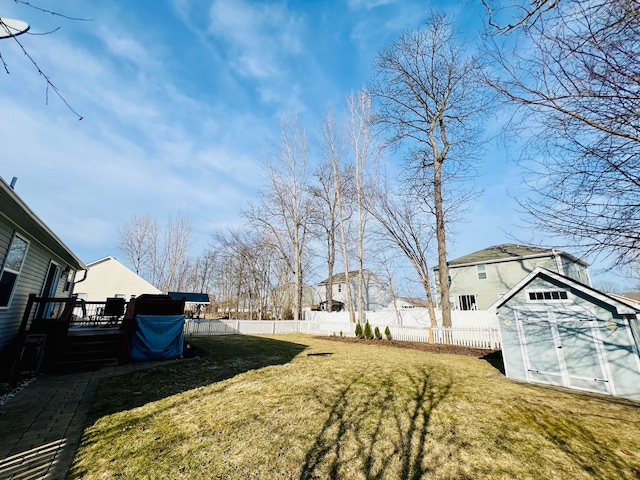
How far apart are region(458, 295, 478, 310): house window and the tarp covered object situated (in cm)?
2161

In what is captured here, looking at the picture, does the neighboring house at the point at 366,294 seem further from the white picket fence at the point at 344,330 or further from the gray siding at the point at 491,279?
the white picket fence at the point at 344,330

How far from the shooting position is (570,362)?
6.25 meters

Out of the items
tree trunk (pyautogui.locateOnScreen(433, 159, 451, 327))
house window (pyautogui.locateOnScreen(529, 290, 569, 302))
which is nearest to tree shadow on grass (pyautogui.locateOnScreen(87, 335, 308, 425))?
house window (pyautogui.locateOnScreen(529, 290, 569, 302))

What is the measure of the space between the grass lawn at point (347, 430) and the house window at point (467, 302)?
55.4 feet

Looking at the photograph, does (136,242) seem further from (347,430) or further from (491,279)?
(491,279)

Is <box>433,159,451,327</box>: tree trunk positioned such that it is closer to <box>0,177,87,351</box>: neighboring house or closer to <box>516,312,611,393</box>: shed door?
<box>516,312,611,393</box>: shed door

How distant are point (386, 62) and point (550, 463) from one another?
52.6 feet

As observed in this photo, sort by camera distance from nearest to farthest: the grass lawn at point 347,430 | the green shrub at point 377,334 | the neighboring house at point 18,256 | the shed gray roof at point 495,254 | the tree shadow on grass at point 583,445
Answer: the grass lawn at point 347,430 → the tree shadow on grass at point 583,445 → the neighboring house at point 18,256 → the green shrub at point 377,334 → the shed gray roof at point 495,254

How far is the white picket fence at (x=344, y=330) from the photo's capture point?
11.6 m

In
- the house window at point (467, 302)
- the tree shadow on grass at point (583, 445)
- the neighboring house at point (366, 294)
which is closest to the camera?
the tree shadow on grass at point (583, 445)

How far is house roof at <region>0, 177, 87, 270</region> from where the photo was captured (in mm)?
4293

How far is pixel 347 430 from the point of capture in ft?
11.7

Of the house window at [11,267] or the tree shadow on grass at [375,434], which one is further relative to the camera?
the house window at [11,267]

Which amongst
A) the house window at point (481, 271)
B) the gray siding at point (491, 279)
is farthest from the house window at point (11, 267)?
the house window at point (481, 271)
